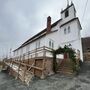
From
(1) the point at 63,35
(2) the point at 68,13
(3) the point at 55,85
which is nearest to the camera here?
(3) the point at 55,85

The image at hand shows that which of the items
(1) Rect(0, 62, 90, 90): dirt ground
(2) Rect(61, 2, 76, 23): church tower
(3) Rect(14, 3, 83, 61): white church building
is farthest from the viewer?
(2) Rect(61, 2, 76, 23): church tower

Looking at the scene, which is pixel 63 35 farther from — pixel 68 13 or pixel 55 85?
pixel 55 85

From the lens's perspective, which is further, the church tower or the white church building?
the church tower

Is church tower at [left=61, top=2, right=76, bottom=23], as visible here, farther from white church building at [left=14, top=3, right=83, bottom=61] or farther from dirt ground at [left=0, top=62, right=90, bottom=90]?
dirt ground at [left=0, top=62, right=90, bottom=90]

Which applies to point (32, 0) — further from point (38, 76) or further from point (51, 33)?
point (51, 33)

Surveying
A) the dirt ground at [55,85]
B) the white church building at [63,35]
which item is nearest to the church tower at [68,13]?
the white church building at [63,35]

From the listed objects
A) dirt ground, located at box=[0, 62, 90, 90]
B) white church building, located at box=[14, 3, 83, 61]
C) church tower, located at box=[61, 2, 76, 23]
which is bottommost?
dirt ground, located at box=[0, 62, 90, 90]

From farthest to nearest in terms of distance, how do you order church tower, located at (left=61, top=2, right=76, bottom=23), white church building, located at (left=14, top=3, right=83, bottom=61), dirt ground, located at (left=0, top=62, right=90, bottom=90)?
church tower, located at (left=61, top=2, right=76, bottom=23) → white church building, located at (left=14, top=3, right=83, bottom=61) → dirt ground, located at (left=0, top=62, right=90, bottom=90)

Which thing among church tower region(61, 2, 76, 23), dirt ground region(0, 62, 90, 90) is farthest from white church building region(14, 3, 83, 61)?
dirt ground region(0, 62, 90, 90)

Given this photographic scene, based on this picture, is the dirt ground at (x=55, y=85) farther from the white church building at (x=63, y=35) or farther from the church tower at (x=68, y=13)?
the church tower at (x=68, y=13)

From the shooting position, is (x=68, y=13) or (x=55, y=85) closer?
(x=55, y=85)

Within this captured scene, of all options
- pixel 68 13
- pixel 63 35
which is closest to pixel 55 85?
pixel 63 35

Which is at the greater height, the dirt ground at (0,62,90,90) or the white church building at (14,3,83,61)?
the white church building at (14,3,83,61)

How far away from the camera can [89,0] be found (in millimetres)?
10250
